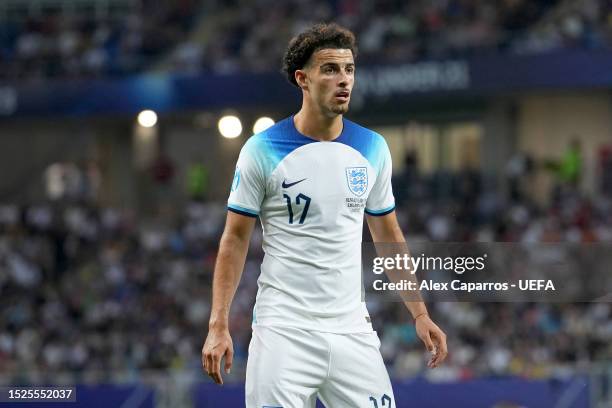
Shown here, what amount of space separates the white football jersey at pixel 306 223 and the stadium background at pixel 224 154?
1010 centimetres

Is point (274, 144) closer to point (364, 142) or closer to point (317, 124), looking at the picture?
point (317, 124)

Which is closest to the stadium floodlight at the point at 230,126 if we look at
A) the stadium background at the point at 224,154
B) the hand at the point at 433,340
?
the stadium background at the point at 224,154

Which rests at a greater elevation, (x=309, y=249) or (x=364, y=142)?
(x=364, y=142)

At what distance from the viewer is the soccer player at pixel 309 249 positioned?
16.9 ft

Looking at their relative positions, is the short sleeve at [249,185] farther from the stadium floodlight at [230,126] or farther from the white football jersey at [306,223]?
the stadium floodlight at [230,126]

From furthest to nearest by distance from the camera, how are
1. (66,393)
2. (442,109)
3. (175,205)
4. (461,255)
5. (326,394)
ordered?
(175,205), (442,109), (66,393), (461,255), (326,394)

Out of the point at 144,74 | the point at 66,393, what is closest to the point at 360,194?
the point at 66,393

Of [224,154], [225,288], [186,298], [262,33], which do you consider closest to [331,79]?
[225,288]

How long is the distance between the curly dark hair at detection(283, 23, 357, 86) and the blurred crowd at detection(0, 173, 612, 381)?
9.45 m

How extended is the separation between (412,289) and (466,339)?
1243cm

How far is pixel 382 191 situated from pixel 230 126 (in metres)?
22.2

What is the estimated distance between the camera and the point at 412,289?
18.3ft

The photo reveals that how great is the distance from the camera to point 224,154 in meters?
28.0

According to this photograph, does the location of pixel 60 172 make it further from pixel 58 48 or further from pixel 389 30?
pixel 389 30
